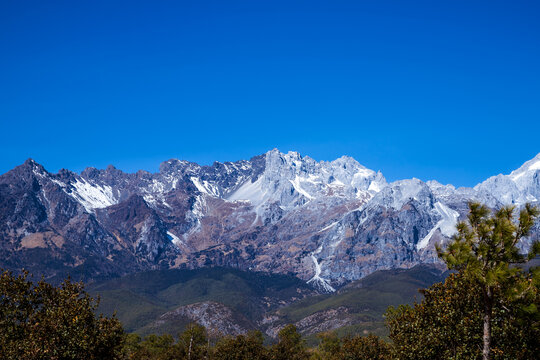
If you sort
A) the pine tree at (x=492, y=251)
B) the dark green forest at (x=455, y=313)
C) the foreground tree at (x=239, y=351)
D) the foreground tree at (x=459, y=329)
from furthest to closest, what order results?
the foreground tree at (x=239, y=351) → the foreground tree at (x=459, y=329) → the dark green forest at (x=455, y=313) → the pine tree at (x=492, y=251)

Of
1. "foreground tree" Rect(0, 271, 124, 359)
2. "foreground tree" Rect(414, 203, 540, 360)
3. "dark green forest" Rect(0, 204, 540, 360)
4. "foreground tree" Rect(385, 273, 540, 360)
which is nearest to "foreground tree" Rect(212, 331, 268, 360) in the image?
"foreground tree" Rect(0, 271, 124, 359)

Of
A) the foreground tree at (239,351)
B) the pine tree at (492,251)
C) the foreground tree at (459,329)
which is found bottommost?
the foreground tree at (239,351)

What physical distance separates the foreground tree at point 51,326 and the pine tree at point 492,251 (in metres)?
33.4

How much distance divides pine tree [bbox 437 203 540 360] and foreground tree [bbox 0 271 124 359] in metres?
33.4

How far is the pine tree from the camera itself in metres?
30.2

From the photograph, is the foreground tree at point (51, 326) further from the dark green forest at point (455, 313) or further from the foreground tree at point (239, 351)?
the foreground tree at point (239, 351)

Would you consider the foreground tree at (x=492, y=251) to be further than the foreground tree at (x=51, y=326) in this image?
No

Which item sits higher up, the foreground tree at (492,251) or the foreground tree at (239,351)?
the foreground tree at (492,251)

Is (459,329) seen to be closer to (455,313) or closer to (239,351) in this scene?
(455,313)

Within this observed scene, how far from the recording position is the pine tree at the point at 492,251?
30.2m

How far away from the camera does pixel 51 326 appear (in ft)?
141

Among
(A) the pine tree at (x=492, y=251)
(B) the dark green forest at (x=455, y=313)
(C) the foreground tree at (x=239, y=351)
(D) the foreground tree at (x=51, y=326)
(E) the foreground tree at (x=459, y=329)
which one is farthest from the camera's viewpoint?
(C) the foreground tree at (x=239, y=351)

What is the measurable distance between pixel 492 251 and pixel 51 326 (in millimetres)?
37632

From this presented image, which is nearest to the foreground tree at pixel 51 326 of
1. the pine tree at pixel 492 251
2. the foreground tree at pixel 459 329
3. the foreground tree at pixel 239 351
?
the foreground tree at pixel 459 329
